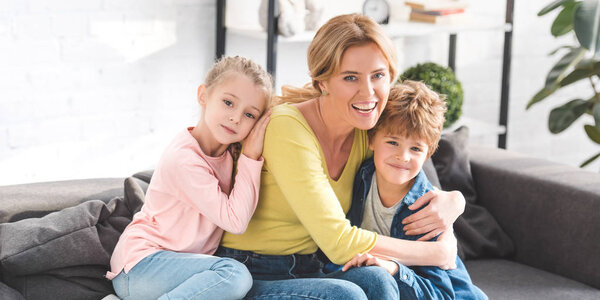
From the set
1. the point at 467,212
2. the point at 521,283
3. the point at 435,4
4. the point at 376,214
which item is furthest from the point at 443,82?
the point at 376,214

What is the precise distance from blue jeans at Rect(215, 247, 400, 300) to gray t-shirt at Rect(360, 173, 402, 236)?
18 centimetres

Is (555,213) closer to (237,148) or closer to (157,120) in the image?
(237,148)

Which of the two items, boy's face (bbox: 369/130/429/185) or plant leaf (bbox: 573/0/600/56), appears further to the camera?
plant leaf (bbox: 573/0/600/56)

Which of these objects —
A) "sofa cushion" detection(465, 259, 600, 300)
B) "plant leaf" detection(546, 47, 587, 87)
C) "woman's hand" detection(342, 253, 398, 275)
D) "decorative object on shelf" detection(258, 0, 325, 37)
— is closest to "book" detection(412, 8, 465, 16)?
"decorative object on shelf" detection(258, 0, 325, 37)

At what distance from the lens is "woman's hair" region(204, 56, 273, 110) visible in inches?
74.2

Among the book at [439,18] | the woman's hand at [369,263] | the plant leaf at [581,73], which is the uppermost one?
the book at [439,18]

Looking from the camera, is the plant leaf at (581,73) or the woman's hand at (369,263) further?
the plant leaf at (581,73)

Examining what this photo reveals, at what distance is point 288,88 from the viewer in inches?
82.6

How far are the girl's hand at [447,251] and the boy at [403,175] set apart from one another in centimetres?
2

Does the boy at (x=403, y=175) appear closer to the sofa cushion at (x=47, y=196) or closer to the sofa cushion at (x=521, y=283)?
the sofa cushion at (x=521, y=283)

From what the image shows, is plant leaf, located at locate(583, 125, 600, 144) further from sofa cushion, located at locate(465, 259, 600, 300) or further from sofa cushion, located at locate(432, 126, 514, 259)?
sofa cushion, located at locate(465, 259, 600, 300)

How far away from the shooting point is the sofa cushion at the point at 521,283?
7.33ft

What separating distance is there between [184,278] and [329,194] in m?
0.39

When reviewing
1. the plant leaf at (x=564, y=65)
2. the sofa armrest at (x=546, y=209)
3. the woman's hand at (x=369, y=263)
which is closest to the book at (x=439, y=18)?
the plant leaf at (x=564, y=65)
